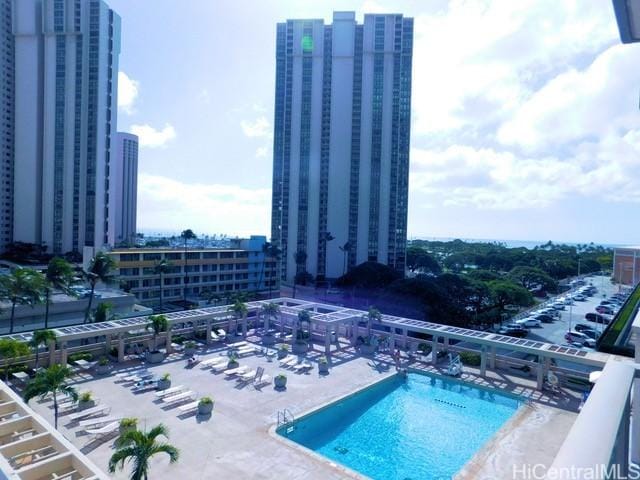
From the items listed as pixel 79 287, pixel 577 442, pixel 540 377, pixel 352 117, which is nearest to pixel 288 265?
pixel 352 117

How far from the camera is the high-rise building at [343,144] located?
69938mm

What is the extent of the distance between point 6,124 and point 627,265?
111 m

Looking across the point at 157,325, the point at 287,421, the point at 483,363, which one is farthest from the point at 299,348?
the point at 483,363

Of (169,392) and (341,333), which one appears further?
(341,333)

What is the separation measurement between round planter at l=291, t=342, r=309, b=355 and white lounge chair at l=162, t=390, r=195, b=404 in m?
9.39

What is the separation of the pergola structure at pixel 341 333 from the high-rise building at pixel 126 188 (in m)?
94.4

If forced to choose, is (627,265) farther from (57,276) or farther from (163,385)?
(57,276)

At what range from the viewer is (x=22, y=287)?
28.1 metres

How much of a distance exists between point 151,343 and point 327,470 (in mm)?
16656

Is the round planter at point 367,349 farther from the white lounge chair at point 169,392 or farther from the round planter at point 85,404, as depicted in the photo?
the round planter at point 85,404

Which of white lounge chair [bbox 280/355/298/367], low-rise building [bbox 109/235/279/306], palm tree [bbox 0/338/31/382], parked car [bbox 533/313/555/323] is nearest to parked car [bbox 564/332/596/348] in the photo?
parked car [bbox 533/313/555/323]

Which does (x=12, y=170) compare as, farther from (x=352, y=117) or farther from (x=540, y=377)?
(x=540, y=377)

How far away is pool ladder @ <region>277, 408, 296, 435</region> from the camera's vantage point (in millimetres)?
17062

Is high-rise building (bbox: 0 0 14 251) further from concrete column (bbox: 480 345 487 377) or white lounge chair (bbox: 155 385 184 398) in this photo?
concrete column (bbox: 480 345 487 377)
